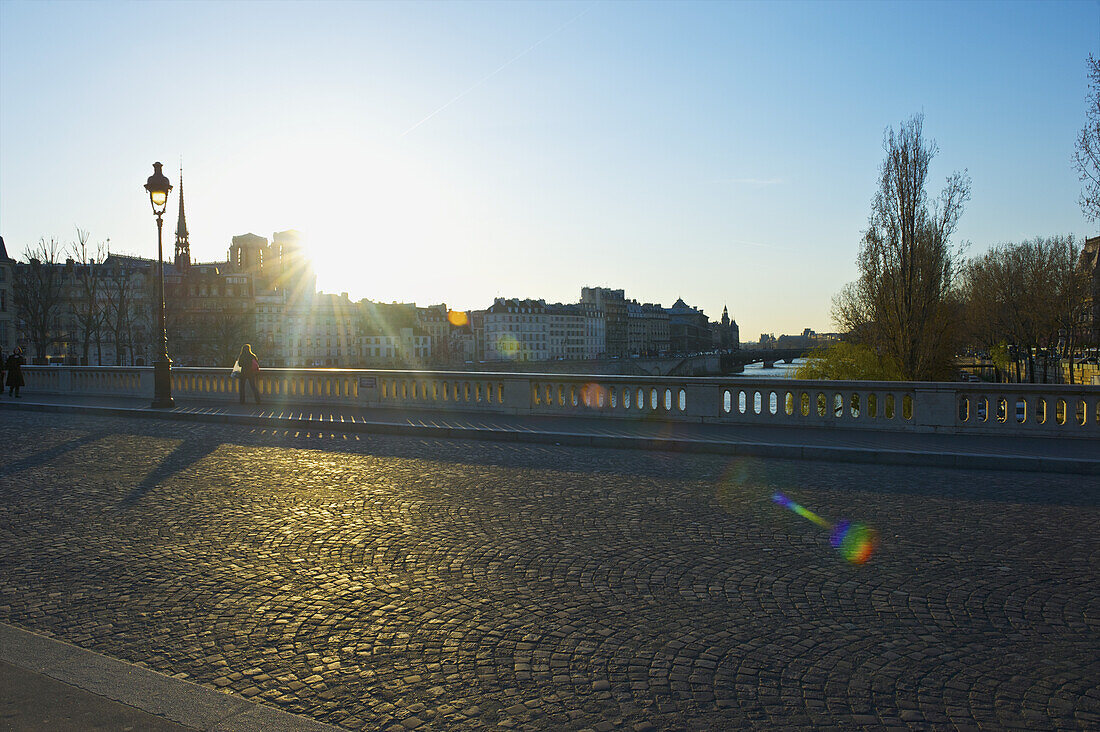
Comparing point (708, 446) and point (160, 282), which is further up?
point (160, 282)

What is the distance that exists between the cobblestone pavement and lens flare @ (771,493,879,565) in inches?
4.9

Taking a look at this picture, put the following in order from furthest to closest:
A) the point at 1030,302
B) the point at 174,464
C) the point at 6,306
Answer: the point at 6,306 < the point at 1030,302 < the point at 174,464

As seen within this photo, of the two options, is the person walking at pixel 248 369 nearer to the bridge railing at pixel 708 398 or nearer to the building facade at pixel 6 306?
the bridge railing at pixel 708 398

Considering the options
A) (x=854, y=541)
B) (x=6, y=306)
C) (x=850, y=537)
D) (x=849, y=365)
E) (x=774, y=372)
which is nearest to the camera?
(x=854, y=541)

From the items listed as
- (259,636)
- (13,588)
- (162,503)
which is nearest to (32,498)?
(162,503)

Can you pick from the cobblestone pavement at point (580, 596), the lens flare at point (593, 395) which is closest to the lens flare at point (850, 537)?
the cobblestone pavement at point (580, 596)

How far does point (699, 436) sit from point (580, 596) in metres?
8.51

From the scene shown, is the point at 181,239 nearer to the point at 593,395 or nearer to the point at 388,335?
the point at 388,335

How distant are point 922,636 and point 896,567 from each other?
4.83 feet

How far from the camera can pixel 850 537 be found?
686 cm

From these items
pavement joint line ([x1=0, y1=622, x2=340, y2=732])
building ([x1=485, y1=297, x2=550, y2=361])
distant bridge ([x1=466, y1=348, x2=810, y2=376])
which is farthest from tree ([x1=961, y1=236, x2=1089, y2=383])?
building ([x1=485, y1=297, x2=550, y2=361])

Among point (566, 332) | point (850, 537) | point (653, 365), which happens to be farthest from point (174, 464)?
point (566, 332)

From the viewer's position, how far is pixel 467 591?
534 cm

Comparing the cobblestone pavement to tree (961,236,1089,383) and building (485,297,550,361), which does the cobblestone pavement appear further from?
building (485,297,550,361)
